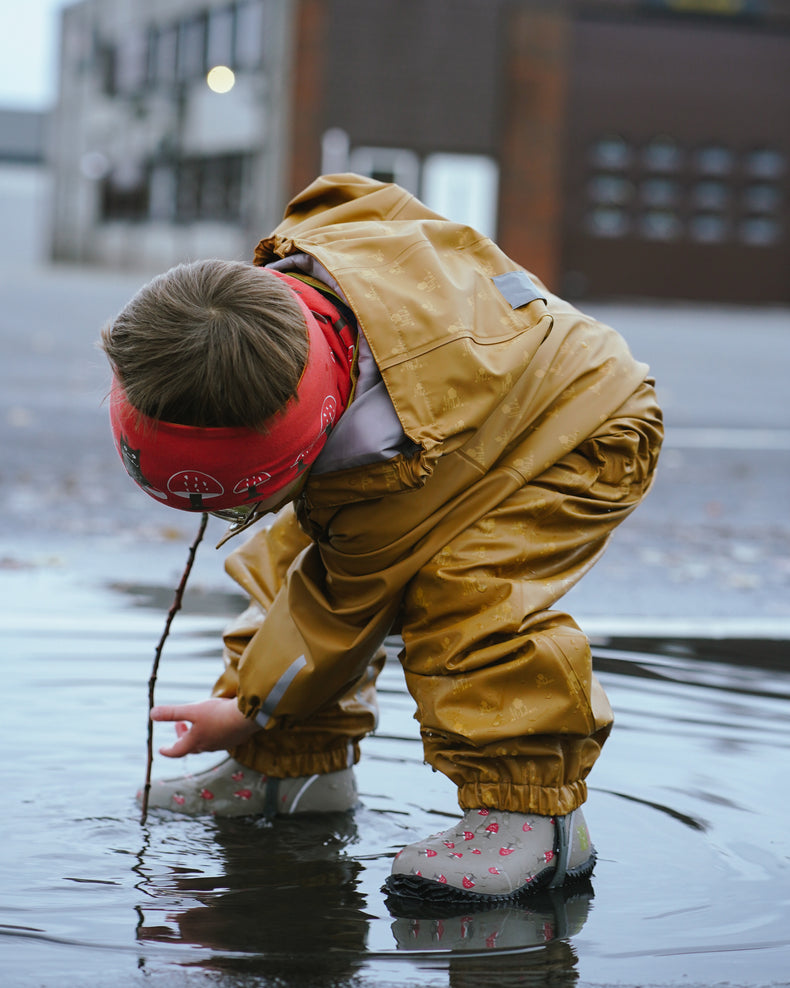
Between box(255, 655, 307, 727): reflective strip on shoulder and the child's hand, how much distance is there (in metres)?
0.08

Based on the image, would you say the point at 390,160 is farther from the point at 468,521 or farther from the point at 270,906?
Answer: the point at 270,906

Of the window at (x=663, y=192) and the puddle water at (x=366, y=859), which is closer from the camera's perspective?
the puddle water at (x=366, y=859)

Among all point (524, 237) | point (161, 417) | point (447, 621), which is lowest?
point (524, 237)

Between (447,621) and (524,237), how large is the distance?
22.8m

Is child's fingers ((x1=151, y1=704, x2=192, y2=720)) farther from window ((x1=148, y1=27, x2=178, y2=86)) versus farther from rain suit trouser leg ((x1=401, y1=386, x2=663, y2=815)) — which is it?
window ((x1=148, y1=27, x2=178, y2=86))

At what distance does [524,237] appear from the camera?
2425cm

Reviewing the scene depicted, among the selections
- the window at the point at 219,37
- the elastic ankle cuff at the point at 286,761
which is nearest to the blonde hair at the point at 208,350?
the elastic ankle cuff at the point at 286,761

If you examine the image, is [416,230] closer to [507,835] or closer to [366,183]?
[366,183]

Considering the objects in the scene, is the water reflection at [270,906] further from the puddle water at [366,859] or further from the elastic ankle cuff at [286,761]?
the elastic ankle cuff at [286,761]

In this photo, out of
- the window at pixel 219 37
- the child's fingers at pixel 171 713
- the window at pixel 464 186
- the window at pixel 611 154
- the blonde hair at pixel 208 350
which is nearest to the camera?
the blonde hair at pixel 208 350

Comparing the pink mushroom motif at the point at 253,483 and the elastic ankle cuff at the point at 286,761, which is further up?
the pink mushroom motif at the point at 253,483

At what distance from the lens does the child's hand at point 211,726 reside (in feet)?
7.09

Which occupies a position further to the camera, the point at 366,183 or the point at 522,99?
the point at 522,99

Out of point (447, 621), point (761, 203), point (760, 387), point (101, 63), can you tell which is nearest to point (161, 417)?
point (447, 621)
